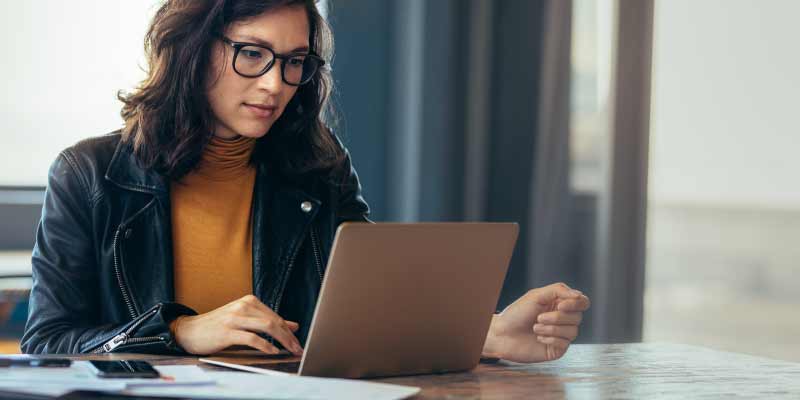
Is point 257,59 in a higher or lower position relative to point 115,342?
higher

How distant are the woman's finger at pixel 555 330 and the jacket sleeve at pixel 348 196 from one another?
2.22 ft

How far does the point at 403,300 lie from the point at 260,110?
73 centimetres

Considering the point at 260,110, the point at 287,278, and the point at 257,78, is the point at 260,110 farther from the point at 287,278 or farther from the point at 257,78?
the point at 287,278

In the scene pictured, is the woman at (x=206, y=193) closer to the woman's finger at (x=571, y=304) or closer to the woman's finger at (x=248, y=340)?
the woman's finger at (x=571, y=304)

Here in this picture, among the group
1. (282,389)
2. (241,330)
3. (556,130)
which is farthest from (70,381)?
(556,130)

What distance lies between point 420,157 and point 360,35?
1.74 feet

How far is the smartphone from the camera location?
1.08 meters

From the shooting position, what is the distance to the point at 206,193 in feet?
6.27

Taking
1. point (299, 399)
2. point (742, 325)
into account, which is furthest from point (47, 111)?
point (299, 399)

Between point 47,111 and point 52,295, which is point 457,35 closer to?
point 47,111

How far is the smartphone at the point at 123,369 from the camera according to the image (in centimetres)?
108

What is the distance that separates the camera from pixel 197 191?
6.25 feet

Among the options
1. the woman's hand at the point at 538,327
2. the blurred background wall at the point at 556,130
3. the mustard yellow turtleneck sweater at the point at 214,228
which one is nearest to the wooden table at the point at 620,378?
the woman's hand at the point at 538,327

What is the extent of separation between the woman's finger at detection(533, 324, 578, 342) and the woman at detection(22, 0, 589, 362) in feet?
0.08
